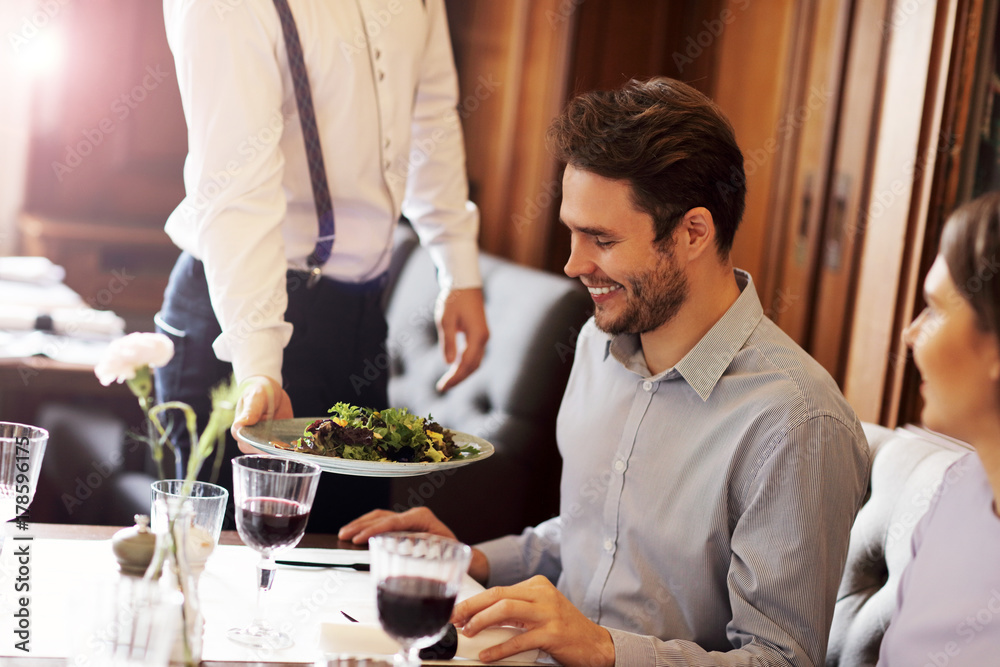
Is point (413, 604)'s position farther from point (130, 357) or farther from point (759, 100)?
point (759, 100)

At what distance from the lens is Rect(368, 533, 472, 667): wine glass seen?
817mm

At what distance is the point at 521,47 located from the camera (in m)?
3.42

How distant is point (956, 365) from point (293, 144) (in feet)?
3.86

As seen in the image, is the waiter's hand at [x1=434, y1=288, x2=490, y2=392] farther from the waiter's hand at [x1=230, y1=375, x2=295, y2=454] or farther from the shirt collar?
the shirt collar

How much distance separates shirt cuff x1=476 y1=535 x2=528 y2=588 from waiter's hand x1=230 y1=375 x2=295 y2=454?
38cm

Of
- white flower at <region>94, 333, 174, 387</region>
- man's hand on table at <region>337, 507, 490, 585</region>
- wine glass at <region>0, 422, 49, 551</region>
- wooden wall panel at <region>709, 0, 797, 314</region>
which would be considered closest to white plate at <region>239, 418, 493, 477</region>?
man's hand on table at <region>337, 507, 490, 585</region>

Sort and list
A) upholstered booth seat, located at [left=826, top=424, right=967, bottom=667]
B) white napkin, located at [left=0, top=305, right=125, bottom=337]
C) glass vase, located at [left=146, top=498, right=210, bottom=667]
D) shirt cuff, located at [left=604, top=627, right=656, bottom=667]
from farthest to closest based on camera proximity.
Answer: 1. white napkin, located at [left=0, top=305, right=125, bottom=337]
2. upholstered booth seat, located at [left=826, top=424, right=967, bottom=667]
3. shirt cuff, located at [left=604, top=627, right=656, bottom=667]
4. glass vase, located at [left=146, top=498, right=210, bottom=667]

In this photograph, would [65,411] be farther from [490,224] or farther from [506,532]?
[506,532]

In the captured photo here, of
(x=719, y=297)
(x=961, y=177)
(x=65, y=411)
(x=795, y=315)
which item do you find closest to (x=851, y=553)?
(x=719, y=297)

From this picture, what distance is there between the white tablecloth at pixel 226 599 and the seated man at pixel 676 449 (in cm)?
14

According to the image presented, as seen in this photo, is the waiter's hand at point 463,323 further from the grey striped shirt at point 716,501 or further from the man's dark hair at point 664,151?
the man's dark hair at point 664,151

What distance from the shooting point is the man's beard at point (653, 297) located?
1.35 m

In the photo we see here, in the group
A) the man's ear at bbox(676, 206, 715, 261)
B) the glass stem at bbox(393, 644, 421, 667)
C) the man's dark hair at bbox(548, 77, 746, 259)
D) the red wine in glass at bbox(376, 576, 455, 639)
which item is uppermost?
the man's dark hair at bbox(548, 77, 746, 259)

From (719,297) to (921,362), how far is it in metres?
0.47
